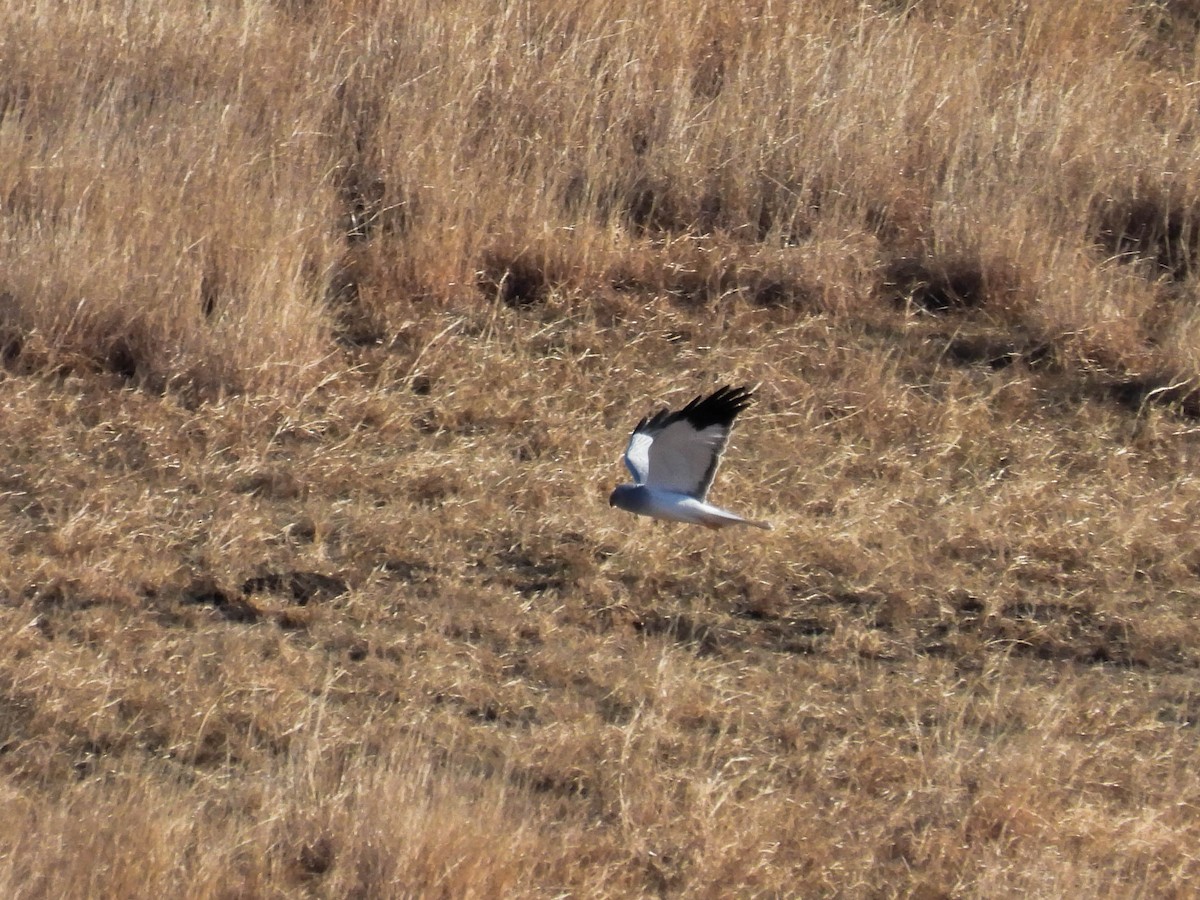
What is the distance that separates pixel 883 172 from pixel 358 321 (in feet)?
6.65

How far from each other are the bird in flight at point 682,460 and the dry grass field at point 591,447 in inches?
13.7

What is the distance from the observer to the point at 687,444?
16.2ft

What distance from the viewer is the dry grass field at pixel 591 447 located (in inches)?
170

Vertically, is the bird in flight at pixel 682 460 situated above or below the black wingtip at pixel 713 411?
below

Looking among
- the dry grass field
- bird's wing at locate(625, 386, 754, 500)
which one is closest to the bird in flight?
bird's wing at locate(625, 386, 754, 500)

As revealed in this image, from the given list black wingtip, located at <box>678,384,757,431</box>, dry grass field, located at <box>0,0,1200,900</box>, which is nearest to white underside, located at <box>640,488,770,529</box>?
black wingtip, located at <box>678,384,757,431</box>

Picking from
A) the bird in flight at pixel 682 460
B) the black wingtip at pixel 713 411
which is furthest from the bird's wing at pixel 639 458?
the black wingtip at pixel 713 411

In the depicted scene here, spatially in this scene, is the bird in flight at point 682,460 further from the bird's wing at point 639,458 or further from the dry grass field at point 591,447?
the dry grass field at point 591,447

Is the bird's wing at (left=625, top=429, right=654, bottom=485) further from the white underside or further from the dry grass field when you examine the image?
the dry grass field

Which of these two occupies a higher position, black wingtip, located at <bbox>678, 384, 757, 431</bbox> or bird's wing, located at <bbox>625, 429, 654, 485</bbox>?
black wingtip, located at <bbox>678, 384, 757, 431</bbox>

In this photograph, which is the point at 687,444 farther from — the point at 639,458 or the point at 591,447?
the point at 591,447

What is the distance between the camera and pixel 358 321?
641 cm

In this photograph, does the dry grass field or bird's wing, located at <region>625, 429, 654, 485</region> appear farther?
bird's wing, located at <region>625, 429, 654, 485</region>

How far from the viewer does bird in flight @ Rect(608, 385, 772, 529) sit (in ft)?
16.0
